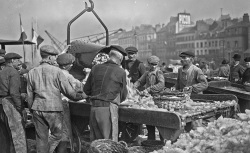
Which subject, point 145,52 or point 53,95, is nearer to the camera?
point 53,95

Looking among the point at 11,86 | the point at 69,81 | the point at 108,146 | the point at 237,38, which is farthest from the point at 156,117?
the point at 237,38

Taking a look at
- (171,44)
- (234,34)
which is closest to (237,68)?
(234,34)

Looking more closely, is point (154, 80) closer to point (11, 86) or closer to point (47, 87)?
point (47, 87)

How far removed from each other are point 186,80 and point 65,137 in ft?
9.07

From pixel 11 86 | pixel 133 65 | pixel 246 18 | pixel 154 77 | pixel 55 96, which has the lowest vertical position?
pixel 55 96

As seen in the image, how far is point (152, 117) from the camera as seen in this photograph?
471 centimetres

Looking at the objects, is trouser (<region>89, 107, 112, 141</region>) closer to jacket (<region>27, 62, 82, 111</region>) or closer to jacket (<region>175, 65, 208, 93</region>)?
jacket (<region>27, 62, 82, 111</region>)

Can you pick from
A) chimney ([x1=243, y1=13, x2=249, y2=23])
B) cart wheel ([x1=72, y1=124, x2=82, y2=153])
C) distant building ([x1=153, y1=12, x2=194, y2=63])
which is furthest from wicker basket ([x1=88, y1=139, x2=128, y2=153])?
→ distant building ([x1=153, y1=12, x2=194, y2=63])

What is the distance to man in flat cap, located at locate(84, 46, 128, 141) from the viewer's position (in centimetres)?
507

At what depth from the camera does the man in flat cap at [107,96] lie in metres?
5.07

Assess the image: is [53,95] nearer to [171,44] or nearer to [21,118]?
[21,118]

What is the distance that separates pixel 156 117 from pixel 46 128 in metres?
1.96

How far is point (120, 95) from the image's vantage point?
17.2 feet

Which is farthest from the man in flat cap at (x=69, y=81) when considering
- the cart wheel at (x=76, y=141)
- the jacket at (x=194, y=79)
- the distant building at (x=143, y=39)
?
the distant building at (x=143, y=39)
